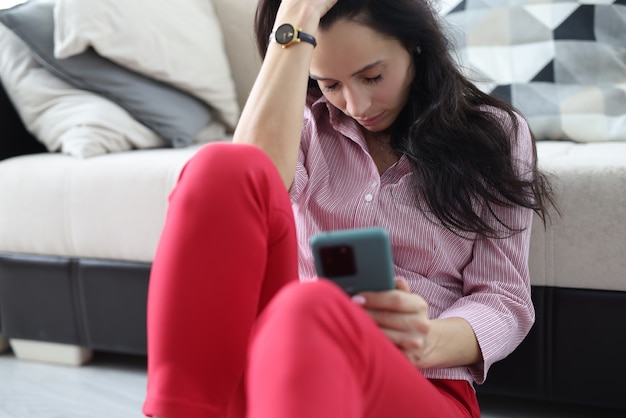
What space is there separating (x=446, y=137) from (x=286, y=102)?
0.23 metres

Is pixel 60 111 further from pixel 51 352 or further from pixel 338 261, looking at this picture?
pixel 338 261

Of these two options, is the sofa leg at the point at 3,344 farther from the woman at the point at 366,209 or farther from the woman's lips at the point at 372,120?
the woman's lips at the point at 372,120

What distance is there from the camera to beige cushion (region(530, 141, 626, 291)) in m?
1.30

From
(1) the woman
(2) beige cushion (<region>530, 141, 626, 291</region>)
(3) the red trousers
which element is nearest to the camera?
(3) the red trousers

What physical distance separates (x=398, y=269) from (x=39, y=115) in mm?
1228

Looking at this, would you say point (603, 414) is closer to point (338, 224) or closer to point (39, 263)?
point (338, 224)

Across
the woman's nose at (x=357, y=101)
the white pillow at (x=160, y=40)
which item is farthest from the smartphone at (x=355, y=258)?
the white pillow at (x=160, y=40)

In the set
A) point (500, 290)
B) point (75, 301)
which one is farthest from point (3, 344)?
point (500, 290)

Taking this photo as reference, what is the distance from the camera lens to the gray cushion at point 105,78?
196 centimetres

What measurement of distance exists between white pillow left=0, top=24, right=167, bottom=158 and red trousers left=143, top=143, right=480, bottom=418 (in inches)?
41.7

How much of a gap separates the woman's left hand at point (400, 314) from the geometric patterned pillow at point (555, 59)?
3.12 feet

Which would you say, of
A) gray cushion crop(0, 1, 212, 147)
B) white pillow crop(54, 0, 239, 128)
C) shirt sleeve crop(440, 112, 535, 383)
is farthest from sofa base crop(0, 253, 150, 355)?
shirt sleeve crop(440, 112, 535, 383)

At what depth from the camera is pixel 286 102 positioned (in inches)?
43.7

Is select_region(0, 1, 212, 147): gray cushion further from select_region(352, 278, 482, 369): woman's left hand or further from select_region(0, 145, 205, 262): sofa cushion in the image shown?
select_region(352, 278, 482, 369): woman's left hand
